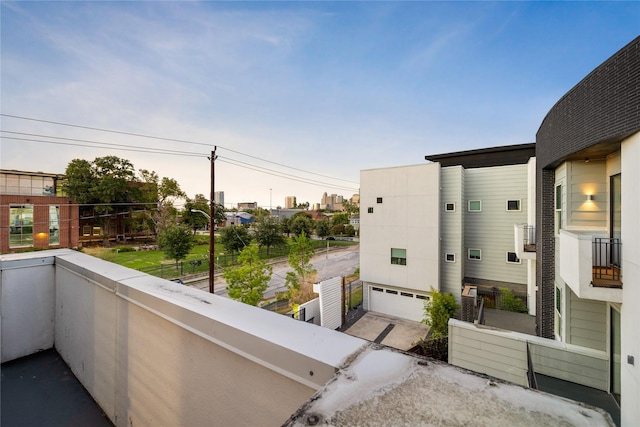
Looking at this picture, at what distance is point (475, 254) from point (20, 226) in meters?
31.7

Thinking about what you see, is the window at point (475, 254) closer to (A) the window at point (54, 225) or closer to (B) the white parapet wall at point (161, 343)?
(B) the white parapet wall at point (161, 343)

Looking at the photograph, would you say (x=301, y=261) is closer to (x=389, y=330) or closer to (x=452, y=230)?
(x=389, y=330)

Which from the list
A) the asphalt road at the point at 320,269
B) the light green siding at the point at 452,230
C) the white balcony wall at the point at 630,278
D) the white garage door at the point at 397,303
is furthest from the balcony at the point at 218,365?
the asphalt road at the point at 320,269

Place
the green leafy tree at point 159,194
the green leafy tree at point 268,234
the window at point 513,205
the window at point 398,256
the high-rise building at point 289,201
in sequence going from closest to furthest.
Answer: the window at point 513,205
the window at point 398,256
the green leafy tree at point 268,234
the green leafy tree at point 159,194
the high-rise building at point 289,201

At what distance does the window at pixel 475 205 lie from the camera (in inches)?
514

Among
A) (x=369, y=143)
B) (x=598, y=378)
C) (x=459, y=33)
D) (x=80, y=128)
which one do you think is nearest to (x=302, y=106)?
(x=369, y=143)

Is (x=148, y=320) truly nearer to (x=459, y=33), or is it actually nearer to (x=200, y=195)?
(x=459, y=33)

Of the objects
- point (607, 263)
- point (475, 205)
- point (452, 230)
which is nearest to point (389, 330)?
point (452, 230)

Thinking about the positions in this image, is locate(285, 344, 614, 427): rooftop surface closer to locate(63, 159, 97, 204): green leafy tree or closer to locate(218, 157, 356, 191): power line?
locate(218, 157, 356, 191): power line

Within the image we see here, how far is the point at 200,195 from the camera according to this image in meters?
37.1

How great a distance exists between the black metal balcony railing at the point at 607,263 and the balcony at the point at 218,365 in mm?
5023

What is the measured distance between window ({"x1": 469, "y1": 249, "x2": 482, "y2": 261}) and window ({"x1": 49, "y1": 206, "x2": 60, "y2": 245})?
31688mm

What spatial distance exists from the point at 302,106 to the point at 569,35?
11983mm

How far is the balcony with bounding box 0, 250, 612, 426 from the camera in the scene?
611 mm
